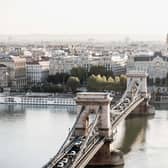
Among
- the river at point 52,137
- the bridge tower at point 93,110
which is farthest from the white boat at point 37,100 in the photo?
the bridge tower at point 93,110

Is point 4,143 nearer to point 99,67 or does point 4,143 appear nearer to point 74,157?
point 74,157

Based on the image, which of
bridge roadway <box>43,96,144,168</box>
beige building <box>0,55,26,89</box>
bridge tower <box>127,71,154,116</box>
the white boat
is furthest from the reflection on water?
beige building <box>0,55,26,89</box>

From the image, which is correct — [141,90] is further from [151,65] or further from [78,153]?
[78,153]

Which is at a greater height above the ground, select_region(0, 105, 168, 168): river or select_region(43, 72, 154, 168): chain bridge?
select_region(43, 72, 154, 168): chain bridge

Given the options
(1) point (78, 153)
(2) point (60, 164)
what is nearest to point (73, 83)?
(1) point (78, 153)

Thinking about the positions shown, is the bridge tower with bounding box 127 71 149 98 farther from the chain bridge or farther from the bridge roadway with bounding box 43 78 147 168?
the chain bridge

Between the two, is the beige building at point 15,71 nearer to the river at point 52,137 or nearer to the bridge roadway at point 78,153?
the river at point 52,137

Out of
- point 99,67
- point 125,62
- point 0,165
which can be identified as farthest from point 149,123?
point 125,62
